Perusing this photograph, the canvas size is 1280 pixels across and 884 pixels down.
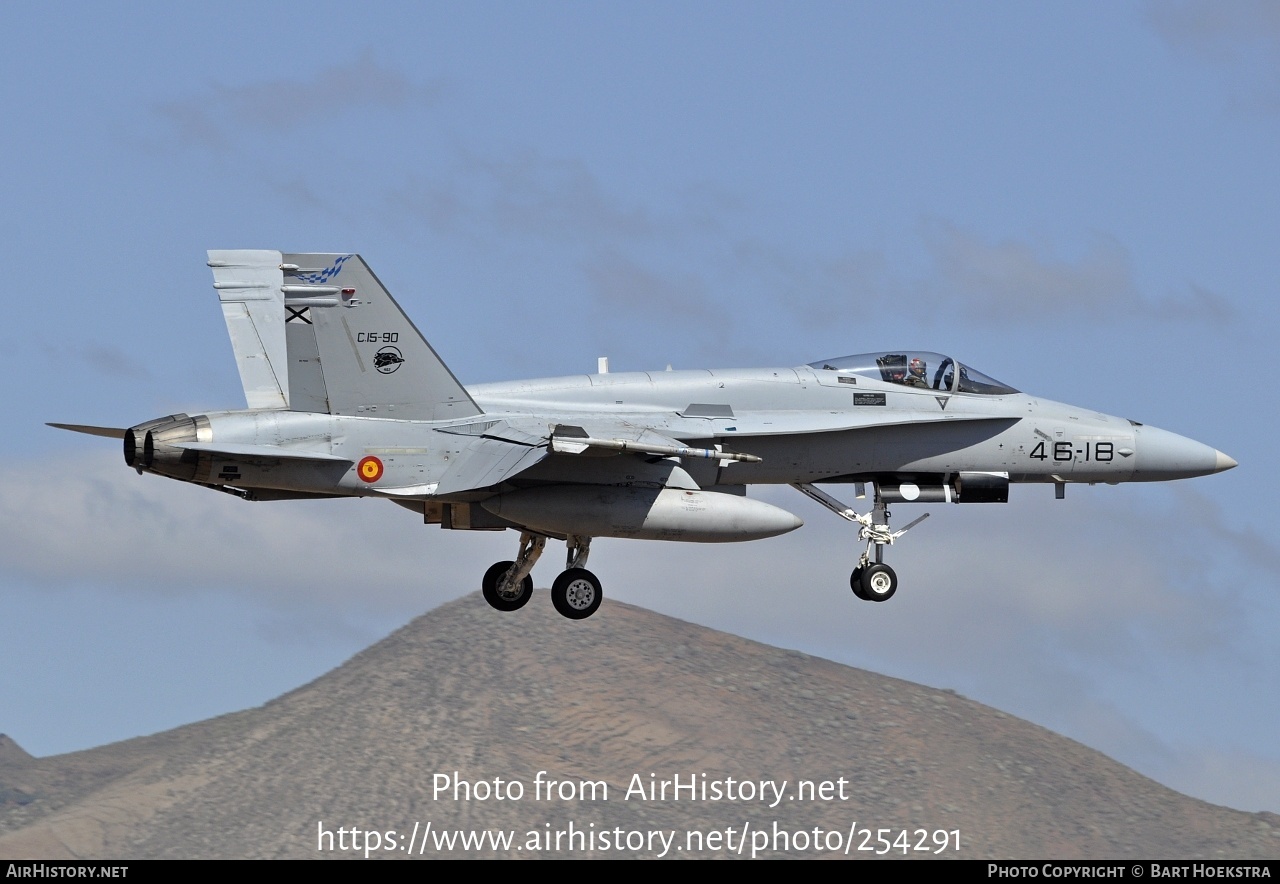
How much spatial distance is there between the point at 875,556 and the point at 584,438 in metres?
5.92

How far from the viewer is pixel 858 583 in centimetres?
2908

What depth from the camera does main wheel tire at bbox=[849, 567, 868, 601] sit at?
29062mm

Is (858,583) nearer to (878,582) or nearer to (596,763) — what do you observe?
(878,582)

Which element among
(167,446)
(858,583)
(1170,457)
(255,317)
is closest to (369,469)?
(167,446)

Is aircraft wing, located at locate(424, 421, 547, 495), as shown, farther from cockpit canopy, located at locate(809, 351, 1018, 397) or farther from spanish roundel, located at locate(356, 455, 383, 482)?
cockpit canopy, located at locate(809, 351, 1018, 397)

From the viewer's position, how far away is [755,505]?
2677 centimetres

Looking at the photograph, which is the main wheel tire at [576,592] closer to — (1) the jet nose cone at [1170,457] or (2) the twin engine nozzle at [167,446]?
(2) the twin engine nozzle at [167,446]

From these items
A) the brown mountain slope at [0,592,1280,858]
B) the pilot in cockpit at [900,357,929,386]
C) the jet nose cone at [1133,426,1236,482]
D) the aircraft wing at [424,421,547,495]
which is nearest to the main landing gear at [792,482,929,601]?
the pilot in cockpit at [900,357,929,386]

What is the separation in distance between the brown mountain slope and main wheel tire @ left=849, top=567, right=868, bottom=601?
207 feet

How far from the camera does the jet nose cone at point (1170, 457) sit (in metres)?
29.6

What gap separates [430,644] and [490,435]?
8891 cm

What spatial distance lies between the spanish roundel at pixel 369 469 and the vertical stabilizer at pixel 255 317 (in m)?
2.55
